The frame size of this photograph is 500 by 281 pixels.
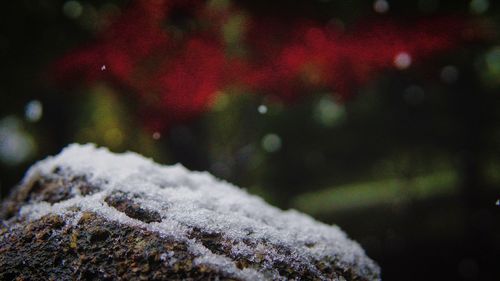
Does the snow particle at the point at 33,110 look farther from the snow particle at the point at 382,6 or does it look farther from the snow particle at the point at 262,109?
the snow particle at the point at 382,6

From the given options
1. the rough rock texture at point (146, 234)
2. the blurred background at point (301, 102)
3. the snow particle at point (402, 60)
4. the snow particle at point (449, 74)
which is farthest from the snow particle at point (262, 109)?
the rough rock texture at point (146, 234)

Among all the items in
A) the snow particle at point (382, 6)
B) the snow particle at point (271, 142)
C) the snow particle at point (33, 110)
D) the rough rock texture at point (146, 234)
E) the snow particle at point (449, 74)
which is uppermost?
the snow particle at point (382, 6)

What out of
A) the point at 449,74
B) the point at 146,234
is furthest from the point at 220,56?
the point at 146,234

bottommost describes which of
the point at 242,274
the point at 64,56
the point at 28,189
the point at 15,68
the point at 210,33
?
the point at 242,274

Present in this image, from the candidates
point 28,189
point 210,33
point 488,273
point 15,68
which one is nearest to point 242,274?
point 28,189

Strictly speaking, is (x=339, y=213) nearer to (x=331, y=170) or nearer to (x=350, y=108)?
(x=331, y=170)

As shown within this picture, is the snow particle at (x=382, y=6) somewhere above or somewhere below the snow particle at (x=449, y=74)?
above

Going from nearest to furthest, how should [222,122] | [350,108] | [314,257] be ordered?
1. [314,257]
2. [222,122]
3. [350,108]
